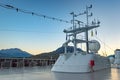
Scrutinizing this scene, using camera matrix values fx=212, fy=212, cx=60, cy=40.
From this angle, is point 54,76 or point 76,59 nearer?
point 54,76

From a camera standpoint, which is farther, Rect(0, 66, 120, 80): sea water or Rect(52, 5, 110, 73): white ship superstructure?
Rect(52, 5, 110, 73): white ship superstructure

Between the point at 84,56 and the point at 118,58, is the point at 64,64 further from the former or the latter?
the point at 118,58

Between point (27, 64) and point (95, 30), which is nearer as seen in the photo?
point (95, 30)

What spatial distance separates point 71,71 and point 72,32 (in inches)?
192

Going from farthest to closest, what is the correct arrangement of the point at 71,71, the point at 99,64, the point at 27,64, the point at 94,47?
1. the point at 27,64
2. the point at 94,47
3. the point at 99,64
4. the point at 71,71

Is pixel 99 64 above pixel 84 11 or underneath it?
underneath

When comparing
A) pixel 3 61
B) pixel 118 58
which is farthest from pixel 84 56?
pixel 118 58

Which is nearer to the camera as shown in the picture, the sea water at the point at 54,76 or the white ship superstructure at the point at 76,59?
the sea water at the point at 54,76

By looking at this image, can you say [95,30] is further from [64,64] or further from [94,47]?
[64,64]

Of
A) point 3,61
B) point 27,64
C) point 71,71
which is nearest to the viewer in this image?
point 71,71

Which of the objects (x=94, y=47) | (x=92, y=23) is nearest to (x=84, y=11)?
(x=92, y=23)

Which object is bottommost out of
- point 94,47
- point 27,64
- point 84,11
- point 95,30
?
point 27,64

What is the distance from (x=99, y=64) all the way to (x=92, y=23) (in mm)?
4873

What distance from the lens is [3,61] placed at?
29.9 meters
